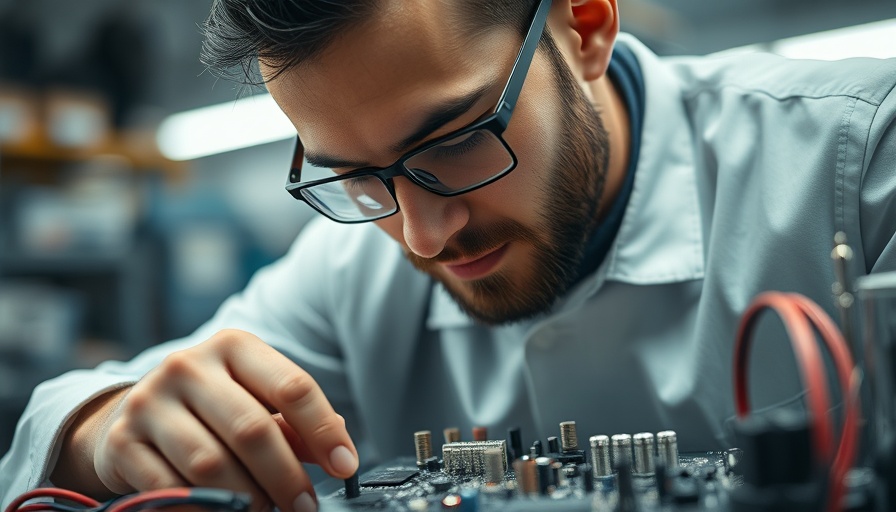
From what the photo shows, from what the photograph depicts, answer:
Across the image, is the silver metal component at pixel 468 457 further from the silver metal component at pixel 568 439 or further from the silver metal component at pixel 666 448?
the silver metal component at pixel 666 448

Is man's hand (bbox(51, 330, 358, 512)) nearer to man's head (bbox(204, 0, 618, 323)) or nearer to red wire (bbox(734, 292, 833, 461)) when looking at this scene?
man's head (bbox(204, 0, 618, 323))

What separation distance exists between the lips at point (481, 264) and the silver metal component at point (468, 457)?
295 mm

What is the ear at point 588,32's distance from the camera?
1.13 m

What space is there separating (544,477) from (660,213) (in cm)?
64

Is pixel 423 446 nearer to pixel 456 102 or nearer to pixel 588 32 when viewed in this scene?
pixel 456 102

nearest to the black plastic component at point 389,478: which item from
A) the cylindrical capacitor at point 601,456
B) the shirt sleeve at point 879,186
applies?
the cylindrical capacitor at point 601,456

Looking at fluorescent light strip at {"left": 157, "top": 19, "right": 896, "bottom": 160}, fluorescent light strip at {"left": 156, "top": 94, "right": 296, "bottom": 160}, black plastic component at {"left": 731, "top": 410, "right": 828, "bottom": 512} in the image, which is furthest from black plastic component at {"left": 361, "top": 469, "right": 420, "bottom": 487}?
fluorescent light strip at {"left": 156, "top": 94, "right": 296, "bottom": 160}

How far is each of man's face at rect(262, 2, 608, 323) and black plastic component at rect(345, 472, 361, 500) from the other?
12.4 inches

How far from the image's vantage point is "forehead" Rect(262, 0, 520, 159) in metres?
0.90

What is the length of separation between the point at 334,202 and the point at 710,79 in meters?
0.71

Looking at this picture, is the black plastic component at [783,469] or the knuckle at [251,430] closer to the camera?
the black plastic component at [783,469]

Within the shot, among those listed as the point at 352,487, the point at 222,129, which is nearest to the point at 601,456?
the point at 352,487

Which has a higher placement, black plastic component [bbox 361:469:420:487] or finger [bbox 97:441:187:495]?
finger [bbox 97:441:187:495]

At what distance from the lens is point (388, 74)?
2.96 ft
